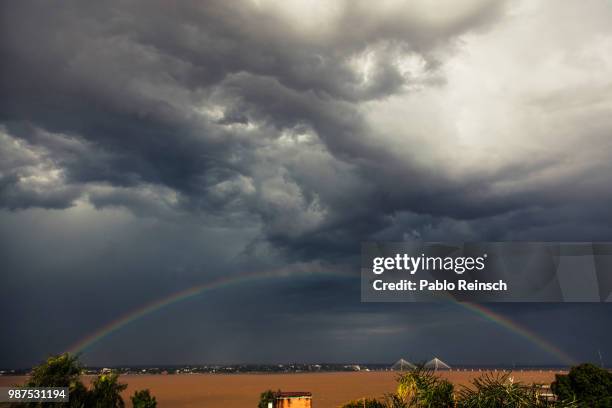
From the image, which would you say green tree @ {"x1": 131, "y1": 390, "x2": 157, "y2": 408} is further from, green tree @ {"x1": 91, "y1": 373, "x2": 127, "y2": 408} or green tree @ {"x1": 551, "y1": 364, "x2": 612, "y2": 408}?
green tree @ {"x1": 551, "y1": 364, "x2": 612, "y2": 408}

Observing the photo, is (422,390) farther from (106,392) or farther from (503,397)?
(106,392)

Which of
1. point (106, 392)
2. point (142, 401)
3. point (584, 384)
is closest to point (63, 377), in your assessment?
point (106, 392)

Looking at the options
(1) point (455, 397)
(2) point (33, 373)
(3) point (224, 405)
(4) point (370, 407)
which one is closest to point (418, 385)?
(1) point (455, 397)

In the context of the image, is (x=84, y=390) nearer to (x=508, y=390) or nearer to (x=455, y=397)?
(x=455, y=397)

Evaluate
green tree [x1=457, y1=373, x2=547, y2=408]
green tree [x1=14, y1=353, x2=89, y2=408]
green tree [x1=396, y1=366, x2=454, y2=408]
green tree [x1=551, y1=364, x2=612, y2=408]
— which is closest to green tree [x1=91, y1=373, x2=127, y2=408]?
green tree [x1=14, y1=353, x2=89, y2=408]

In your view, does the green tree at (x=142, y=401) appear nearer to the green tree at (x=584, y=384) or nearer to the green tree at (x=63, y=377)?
the green tree at (x=63, y=377)

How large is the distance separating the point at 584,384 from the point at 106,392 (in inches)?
1523

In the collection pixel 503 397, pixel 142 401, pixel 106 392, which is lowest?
pixel 142 401

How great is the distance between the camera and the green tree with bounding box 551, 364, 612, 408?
39000 mm

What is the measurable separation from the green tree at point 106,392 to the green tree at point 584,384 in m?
34.8

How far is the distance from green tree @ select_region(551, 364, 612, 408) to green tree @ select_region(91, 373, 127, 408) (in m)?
34.8

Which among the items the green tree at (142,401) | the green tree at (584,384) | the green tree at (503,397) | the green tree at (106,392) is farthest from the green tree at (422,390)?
the green tree at (142,401)

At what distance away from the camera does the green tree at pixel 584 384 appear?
39.0 metres

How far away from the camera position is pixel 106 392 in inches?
1390
